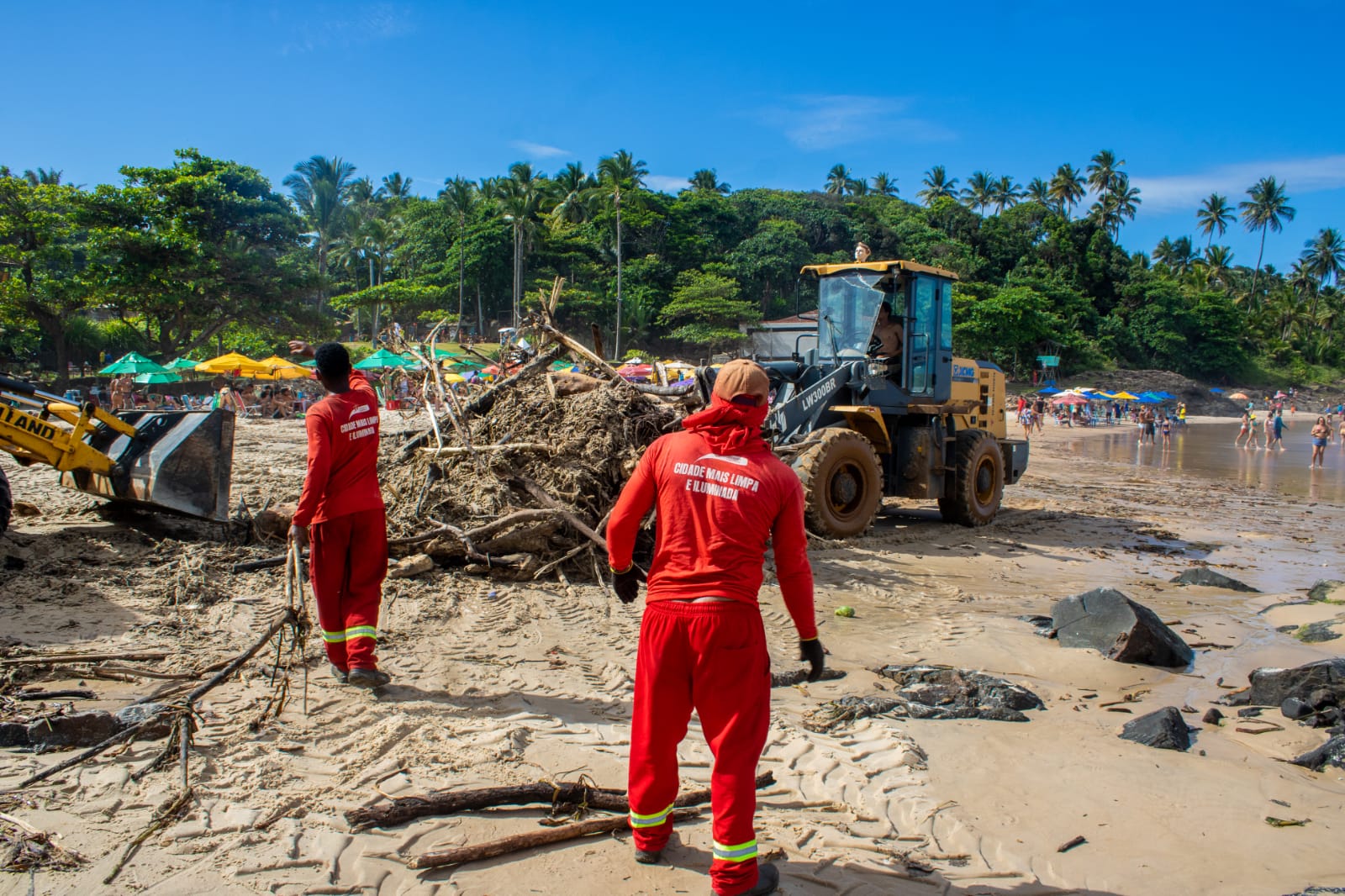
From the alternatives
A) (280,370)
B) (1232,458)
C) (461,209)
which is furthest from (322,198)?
(1232,458)

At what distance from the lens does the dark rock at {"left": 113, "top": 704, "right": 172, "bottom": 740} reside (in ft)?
11.7

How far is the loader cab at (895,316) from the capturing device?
1008cm

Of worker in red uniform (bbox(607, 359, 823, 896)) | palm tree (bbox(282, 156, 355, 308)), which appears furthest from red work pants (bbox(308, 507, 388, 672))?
palm tree (bbox(282, 156, 355, 308))

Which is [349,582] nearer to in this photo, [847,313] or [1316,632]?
[1316,632]

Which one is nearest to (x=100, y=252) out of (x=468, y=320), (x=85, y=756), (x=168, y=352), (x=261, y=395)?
(x=168, y=352)

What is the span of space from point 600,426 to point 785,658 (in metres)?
2.79

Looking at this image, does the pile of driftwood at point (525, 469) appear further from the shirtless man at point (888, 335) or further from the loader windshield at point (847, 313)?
the shirtless man at point (888, 335)

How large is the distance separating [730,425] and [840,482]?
641cm

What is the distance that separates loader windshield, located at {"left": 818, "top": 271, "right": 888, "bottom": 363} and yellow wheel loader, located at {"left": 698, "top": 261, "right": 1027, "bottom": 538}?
1 cm

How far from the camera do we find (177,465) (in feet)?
23.3

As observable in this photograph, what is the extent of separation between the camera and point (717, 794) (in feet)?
8.76

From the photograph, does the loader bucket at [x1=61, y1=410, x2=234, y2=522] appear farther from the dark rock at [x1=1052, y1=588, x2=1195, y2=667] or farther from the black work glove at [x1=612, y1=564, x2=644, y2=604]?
the dark rock at [x1=1052, y1=588, x2=1195, y2=667]

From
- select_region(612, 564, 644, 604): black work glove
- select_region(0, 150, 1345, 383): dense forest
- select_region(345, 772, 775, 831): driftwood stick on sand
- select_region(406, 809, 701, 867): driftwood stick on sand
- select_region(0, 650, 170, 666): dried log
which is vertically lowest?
select_region(406, 809, 701, 867): driftwood stick on sand

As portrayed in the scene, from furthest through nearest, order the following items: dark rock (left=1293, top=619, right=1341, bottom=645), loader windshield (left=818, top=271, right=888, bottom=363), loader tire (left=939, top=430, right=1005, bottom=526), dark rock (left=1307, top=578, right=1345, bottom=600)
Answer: loader tire (left=939, top=430, right=1005, bottom=526)
loader windshield (left=818, top=271, right=888, bottom=363)
dark rock (left=1307, top=578, right=1345, bottom=600)
dark rock (left=1293, top=619, right=1341, bottom=645)
